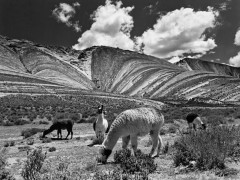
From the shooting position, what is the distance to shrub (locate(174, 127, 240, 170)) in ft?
24.0

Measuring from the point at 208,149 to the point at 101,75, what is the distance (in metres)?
122

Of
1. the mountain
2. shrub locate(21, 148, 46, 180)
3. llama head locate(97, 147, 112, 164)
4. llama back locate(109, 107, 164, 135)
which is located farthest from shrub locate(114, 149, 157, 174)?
the mountain

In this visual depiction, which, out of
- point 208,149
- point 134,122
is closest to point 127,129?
point 134,122

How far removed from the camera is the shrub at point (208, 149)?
7.33 metres

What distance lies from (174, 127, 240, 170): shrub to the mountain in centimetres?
6104

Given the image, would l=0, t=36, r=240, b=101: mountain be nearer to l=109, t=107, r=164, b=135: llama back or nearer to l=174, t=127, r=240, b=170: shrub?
l=109, t=107, r=164, b=135: llama back

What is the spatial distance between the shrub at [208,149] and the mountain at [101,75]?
61042mm

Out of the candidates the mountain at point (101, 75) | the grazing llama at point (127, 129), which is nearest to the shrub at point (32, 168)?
the grazing llama at point (127, 129)

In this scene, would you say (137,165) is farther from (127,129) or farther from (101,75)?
(101,75)

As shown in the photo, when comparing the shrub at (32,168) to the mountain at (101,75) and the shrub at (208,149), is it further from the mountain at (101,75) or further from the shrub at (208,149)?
the mountain at (101,75)

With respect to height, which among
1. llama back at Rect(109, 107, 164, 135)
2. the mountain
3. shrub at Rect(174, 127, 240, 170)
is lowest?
shrub at Rect(174, 127, 240, 170)

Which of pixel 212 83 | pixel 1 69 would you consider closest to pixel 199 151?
pixel 212 83

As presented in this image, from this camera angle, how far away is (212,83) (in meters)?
88.2

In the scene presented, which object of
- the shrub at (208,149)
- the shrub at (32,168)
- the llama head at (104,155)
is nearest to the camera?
the shrub at (32,168)
